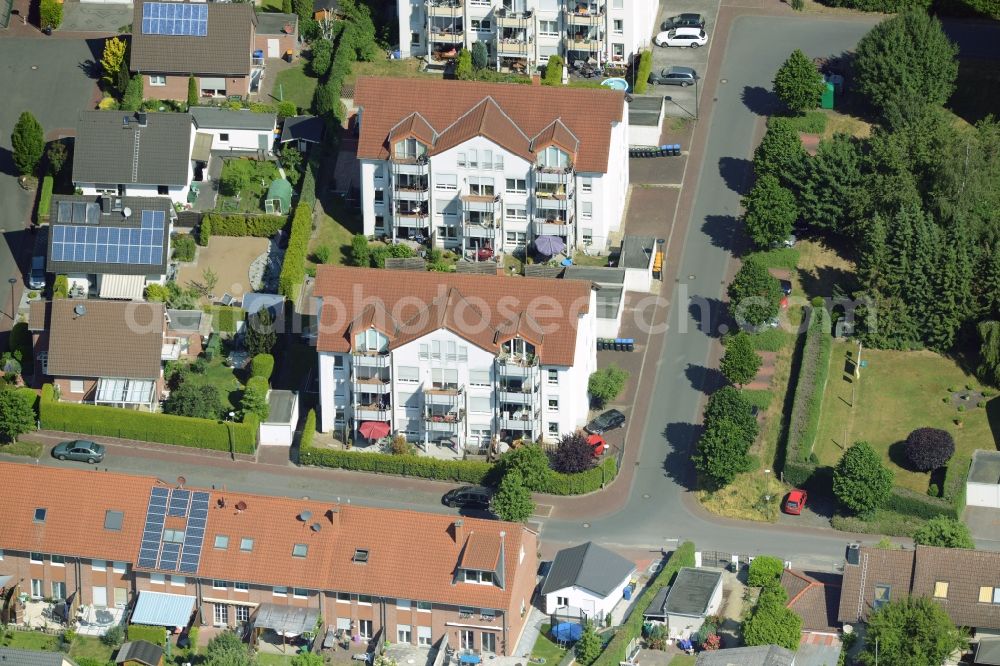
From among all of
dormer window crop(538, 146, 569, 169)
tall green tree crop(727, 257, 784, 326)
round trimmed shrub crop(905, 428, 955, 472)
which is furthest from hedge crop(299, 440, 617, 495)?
dormer window crop(538, 146, 569, 169)

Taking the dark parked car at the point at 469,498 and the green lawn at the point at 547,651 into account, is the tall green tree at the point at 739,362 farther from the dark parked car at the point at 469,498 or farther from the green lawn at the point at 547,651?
the green lawn at the point at 547,651

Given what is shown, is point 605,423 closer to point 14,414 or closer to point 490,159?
point 490,159

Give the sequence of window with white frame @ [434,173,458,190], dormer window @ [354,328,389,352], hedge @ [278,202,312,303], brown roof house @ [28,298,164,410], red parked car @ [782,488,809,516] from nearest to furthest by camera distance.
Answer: red parked car @ [782,488,809,516]
dormer window @ [354,328,389,352]
brown roof house @ [28,298,164,410]
hedge @ [278,202,312,303]
window with white frame @ [434,173,458,190]

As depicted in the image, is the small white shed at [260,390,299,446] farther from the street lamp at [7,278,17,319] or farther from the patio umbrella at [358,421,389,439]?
the street lamp at [7,278,17,319]

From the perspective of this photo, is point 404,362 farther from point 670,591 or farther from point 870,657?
point 870,657

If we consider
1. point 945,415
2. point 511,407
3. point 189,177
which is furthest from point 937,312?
point 189,177

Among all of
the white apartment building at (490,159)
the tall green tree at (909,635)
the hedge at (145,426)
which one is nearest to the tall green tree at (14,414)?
the hedge at (145,426)
